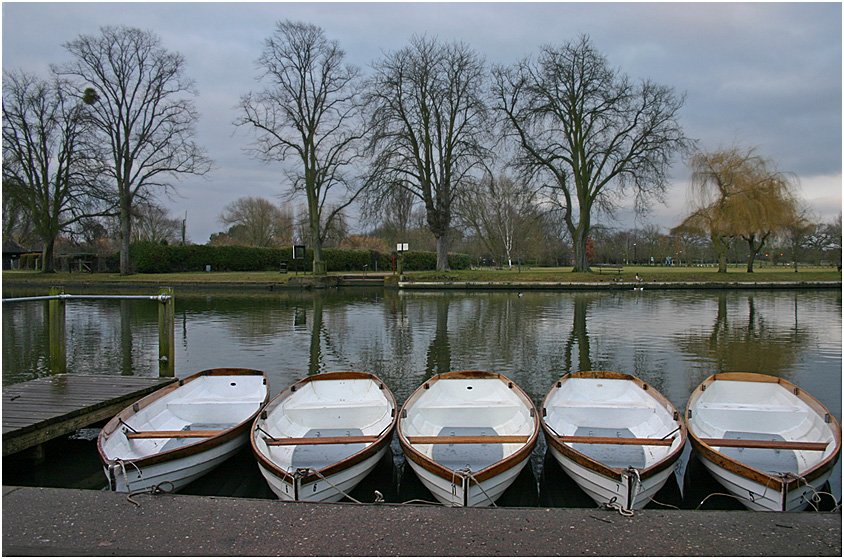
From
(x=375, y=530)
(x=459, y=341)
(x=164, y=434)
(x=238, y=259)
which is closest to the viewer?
(x=375, y=530)

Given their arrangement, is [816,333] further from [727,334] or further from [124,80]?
[124,80]

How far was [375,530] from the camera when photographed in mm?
3770

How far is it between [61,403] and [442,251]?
114ft

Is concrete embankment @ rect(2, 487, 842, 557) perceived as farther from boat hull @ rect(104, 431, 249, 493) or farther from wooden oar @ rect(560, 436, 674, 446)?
wooden oar @ rect(560, 436, 674, 446)

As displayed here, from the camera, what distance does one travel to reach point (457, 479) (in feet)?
16.0

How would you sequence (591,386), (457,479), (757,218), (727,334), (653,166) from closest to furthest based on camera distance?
(457,479) < (591,386) < (727,334) < (653,166) < (757,218)

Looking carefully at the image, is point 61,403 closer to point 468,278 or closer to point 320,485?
point 320,485

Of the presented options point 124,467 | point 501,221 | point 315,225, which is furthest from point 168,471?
point 501,221

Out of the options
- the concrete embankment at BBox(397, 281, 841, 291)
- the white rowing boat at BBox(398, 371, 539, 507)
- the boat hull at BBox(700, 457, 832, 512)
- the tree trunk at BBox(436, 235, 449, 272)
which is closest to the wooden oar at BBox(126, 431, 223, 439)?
the white rowing boat at BBox(398, 371, 539, 507)

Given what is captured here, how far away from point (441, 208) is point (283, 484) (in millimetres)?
34322

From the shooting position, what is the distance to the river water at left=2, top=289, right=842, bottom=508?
11.3m

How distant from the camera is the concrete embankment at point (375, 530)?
3514 millimetres

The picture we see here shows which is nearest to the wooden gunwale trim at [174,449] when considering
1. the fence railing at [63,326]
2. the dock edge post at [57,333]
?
the fence railing at [63,326]

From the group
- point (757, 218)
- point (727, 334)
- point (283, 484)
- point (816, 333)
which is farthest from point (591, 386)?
point (757, 218)
